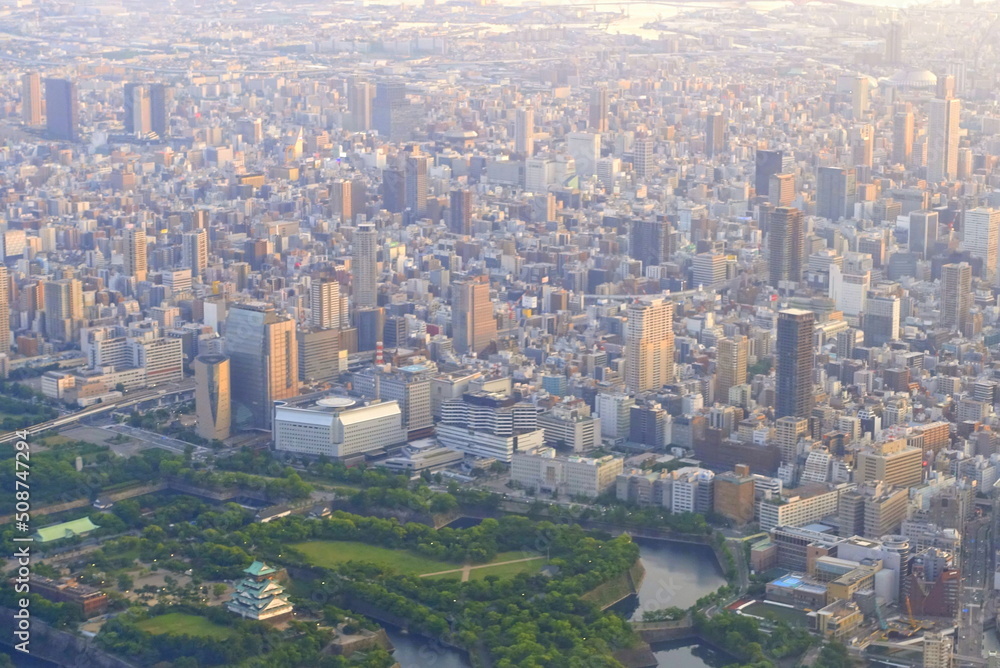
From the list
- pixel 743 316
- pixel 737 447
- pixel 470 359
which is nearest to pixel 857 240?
pixel 743 316

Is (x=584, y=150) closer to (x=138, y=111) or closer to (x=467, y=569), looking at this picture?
(x=138, y=111)

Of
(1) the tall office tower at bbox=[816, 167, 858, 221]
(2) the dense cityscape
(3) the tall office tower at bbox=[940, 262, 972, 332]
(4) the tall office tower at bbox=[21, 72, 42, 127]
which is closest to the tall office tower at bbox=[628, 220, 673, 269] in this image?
(2) the dense cityscape

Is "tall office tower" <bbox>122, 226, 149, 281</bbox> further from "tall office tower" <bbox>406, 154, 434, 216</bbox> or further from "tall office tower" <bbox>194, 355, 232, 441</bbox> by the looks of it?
"tall office tower" <bbox>194, 355, 232, 441</bbox>

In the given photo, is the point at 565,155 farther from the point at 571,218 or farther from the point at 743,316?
the point at 743,316

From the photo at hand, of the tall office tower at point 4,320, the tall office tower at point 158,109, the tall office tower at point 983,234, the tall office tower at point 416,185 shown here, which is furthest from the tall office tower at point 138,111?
the tall office tower at point 983,234

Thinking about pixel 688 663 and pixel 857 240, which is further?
pixel 857 240

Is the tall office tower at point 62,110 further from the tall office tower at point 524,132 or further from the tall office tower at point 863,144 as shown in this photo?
the tall office tower at point 863,144

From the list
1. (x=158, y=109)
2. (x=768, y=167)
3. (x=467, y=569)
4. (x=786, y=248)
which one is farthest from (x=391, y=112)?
(x=467, y=569)

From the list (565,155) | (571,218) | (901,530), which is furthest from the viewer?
(565,155)
